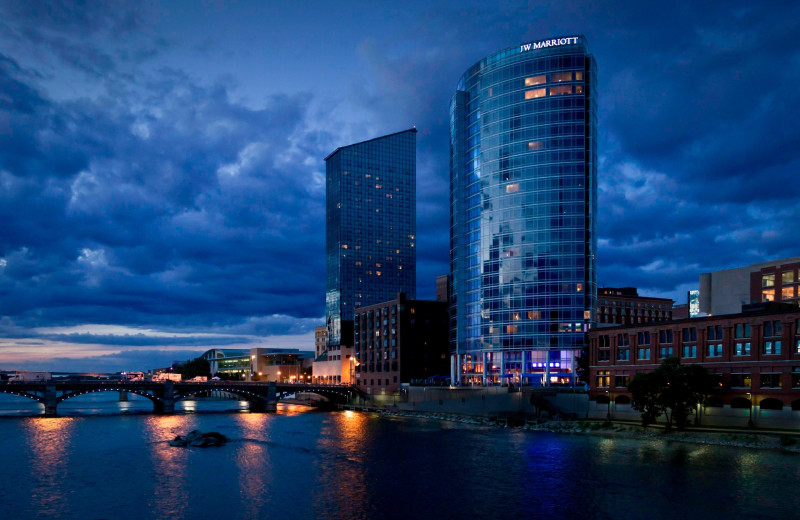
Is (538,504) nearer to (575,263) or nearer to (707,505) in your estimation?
(707,505)

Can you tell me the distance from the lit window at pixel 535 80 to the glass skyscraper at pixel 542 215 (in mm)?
288

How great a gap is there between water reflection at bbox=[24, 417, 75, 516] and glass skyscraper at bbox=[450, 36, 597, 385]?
375ft

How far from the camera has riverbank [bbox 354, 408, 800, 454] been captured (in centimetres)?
9256

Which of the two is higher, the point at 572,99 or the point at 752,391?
the point at 572,99

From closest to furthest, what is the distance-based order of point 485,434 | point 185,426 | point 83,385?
point 485,434
point 185,426
point 83,385

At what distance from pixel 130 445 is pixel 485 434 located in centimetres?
6252

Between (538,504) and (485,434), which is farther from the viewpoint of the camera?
(485,434)

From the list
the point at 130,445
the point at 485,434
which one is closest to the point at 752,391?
the point at 485,434

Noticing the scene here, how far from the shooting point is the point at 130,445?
367 ft

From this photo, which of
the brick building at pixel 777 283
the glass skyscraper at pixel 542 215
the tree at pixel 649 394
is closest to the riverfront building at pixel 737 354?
the tree at pixel 649 394

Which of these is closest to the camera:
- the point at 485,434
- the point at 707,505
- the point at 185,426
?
the point at 707,505

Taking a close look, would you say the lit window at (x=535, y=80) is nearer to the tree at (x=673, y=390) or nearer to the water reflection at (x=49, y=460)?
the tree at (x=673, y=390)

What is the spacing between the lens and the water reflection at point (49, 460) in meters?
67.2

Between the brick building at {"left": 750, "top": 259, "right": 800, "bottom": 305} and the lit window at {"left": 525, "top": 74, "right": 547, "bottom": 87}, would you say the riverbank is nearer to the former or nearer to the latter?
the brick building at {"left": 750, "top": 259, "right": 800, "bottom": 305}
